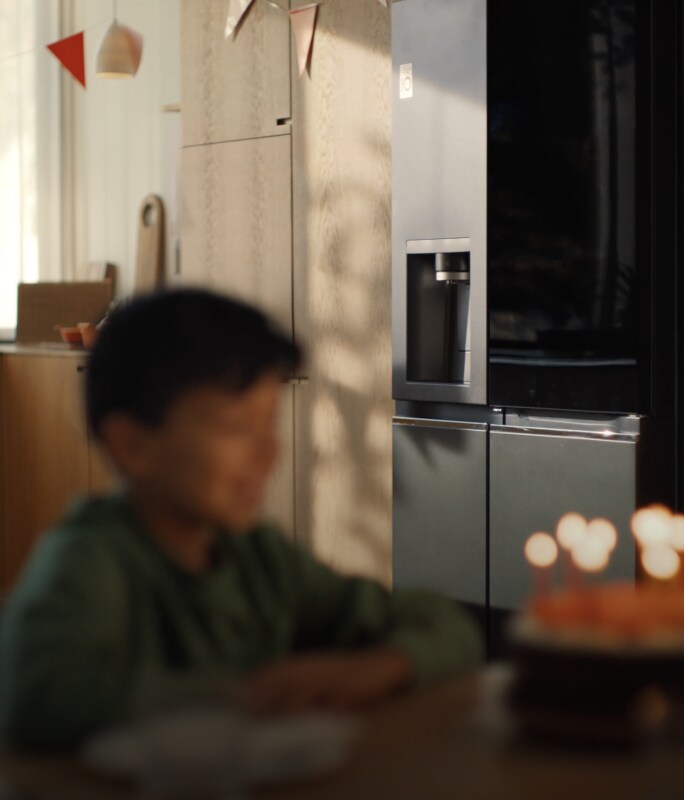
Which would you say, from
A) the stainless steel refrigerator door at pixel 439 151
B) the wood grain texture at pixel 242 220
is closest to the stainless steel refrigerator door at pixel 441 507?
the stainless steel refrigerator door at pixel 439 151

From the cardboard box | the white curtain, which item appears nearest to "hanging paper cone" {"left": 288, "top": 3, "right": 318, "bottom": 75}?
the cardboard box

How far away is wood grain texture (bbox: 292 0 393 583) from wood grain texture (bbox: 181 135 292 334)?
6cm

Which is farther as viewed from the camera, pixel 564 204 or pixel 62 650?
pixel 564 204

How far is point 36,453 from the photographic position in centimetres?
434

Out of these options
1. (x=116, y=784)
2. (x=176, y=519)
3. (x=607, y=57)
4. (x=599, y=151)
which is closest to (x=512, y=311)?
(x=599, y=151)

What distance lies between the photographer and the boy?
0.80m

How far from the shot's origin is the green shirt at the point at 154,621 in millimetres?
777

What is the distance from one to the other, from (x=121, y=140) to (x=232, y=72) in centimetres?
145

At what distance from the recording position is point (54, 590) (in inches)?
32.5

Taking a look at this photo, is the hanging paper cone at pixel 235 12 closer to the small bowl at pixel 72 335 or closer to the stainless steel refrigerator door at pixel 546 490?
the small bowl at pixel 72 335

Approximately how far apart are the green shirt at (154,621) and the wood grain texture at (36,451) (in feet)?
10.6

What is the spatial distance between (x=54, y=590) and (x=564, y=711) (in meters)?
0.35

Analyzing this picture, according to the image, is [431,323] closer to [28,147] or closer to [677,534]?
[677,534]

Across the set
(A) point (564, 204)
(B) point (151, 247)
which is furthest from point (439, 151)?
(B) point (151, 247)
